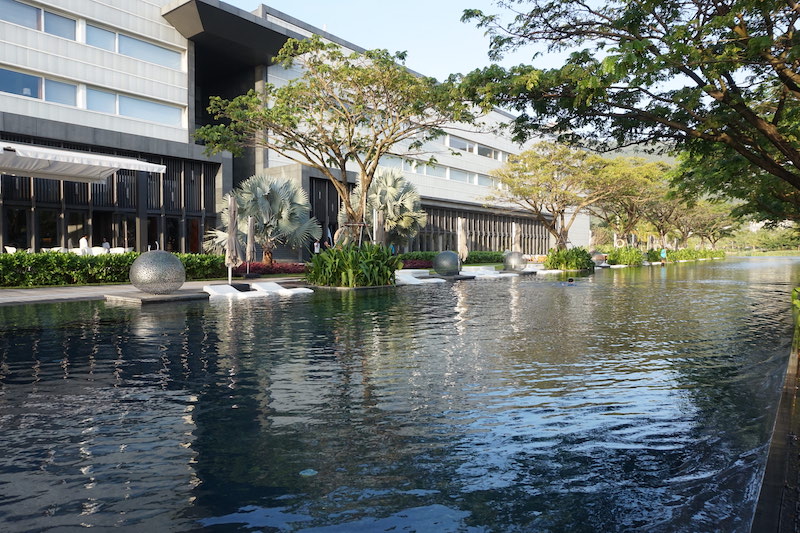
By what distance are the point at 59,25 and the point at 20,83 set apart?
12.6ft

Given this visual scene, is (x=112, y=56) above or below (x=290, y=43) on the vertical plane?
above

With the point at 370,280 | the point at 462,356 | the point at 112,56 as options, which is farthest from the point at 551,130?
the point at 112,56

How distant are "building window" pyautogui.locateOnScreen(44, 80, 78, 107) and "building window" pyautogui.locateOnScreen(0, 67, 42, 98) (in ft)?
1.23

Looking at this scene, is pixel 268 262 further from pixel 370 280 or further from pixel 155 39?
pixel 155 39

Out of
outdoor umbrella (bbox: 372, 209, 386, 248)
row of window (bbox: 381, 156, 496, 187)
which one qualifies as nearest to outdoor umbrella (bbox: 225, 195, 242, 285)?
outdoor umbrella (bbox: 372, 209, 386, 248)

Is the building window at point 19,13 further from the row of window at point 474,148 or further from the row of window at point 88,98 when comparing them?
the row of window at point 474,148

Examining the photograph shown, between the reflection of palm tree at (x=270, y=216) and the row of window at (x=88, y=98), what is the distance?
6434 mm

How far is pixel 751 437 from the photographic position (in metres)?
4.78

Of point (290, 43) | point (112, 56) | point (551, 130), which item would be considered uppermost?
point (112, 56)

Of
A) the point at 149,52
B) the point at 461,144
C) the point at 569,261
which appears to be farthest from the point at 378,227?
the point at 461,144

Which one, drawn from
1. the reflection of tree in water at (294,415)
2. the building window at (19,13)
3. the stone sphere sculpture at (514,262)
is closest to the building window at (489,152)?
the stone sphere sculpture at (514,262)

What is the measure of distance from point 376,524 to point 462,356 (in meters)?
5.20

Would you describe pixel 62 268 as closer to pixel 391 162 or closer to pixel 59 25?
pixel 59 25

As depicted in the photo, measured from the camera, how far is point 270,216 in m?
32.0
